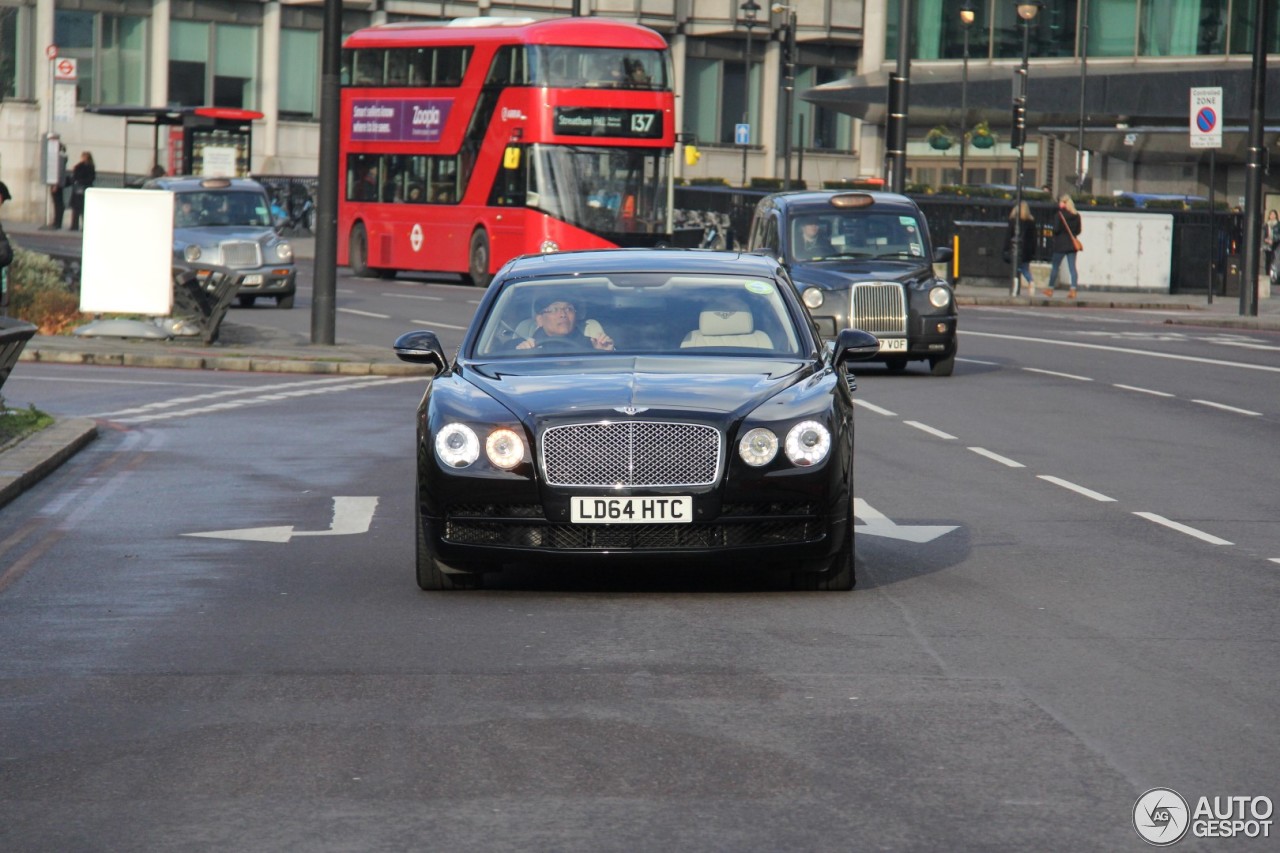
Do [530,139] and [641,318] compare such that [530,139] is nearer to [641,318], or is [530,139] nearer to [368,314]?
[368,314]

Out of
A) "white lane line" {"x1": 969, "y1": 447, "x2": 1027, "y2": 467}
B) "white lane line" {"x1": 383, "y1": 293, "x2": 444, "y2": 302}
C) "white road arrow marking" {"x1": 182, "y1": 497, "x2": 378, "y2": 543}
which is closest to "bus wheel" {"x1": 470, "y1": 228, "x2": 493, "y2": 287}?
"white lane line" {"x1": 383, "y1": 293, "x2": 444, "y2": 302}

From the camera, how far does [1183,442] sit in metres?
17.2

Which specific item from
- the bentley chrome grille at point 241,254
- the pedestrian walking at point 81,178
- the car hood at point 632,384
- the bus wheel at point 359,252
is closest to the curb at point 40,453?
the car hood at point 632,384

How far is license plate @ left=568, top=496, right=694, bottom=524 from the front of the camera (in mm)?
8969

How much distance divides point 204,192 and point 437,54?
9080mm

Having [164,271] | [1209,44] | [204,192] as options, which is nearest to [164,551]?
[164,271]

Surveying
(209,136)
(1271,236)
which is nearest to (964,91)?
(1271,236)

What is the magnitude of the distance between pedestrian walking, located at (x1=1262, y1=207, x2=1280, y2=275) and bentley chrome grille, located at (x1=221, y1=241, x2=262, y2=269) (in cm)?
2467

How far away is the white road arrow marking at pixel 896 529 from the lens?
37.6 ft

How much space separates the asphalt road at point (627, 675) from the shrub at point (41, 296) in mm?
12932

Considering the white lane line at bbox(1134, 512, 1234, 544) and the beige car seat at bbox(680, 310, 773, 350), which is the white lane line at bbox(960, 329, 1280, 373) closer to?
the white lane line at bbox(1134, 512, 1234, 544)

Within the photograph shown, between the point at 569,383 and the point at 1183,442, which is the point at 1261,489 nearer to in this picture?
the point at 1183,442

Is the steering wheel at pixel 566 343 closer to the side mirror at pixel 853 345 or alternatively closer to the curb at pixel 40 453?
the side mirror at pixel 853 345

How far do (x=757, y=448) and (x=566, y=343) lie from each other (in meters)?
1.50
